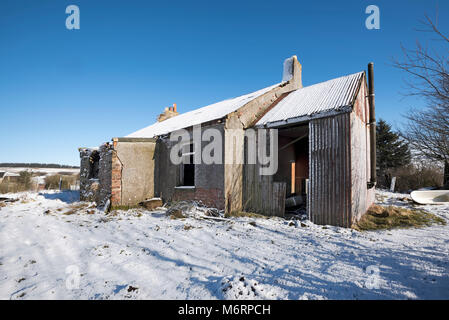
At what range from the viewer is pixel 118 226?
21.1ft

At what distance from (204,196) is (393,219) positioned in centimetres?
651

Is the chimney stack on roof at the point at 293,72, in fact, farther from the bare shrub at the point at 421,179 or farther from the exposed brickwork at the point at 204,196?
the bare shrub at the point at 421,179

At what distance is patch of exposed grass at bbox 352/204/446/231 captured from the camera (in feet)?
20.3

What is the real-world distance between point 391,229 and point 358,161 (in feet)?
6.98

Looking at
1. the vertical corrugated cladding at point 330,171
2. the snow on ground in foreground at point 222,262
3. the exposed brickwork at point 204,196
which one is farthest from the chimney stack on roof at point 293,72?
the snow on ground in foreground at point 222,262

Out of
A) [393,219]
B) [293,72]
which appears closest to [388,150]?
[293,72]

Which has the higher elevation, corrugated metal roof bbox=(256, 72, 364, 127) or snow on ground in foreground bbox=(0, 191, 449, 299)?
corrugated metal roof bbox=(256, 72, 364, 127)

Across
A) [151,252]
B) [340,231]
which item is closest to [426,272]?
[340,231]

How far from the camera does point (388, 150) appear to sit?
23.4 m

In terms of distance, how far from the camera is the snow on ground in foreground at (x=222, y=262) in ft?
9.09

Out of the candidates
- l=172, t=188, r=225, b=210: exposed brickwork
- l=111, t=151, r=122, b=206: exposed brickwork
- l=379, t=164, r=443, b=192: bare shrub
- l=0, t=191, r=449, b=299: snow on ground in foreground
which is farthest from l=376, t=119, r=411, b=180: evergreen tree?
l=111, t=151, r=122, b=206: exposed brickwork

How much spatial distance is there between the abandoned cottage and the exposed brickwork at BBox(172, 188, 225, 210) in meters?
0.04

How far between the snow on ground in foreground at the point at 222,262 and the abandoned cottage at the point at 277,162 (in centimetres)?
137

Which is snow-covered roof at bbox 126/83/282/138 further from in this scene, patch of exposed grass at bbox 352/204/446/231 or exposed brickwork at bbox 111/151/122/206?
patch of exposed grass at bbox 352/204/446/231
